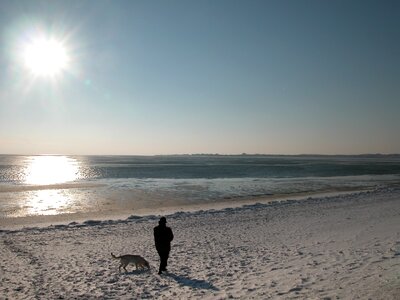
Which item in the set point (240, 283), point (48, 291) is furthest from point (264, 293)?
point (48, 291)

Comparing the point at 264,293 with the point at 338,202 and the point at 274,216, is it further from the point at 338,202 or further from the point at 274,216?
the point at 338,202

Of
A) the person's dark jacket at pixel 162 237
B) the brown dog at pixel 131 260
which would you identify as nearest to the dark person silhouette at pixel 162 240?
the person's dark jacket at pixel 162 237

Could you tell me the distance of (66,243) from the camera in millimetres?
16391

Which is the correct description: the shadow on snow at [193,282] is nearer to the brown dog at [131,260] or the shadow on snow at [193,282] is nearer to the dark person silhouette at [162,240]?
the dark person silhouette at [162,240]

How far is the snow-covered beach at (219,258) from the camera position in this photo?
30.9 feet

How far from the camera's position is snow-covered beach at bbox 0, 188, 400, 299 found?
943 cm

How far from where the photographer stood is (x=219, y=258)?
1302 cm

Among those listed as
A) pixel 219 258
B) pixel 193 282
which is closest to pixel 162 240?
pixel 193 282

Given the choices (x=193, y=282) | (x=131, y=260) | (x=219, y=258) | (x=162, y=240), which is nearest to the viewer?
(x=193, y=282)

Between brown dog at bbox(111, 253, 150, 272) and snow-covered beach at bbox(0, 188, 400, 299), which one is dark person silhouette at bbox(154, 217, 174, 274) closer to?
snow-covered beach at bbox(0, 188, 400, 299)

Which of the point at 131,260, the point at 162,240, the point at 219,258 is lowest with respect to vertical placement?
the point at 219,258

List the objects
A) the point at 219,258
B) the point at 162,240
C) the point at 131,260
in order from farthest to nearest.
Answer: the point at 219,258
the point at 131,260
the point at 162,240

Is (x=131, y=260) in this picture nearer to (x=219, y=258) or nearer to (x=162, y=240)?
(x=162, y=240)

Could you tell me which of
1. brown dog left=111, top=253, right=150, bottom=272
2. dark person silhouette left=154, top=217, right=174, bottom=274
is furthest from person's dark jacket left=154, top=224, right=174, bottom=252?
brown dog left=111, top=253, right=150, bottom=272
